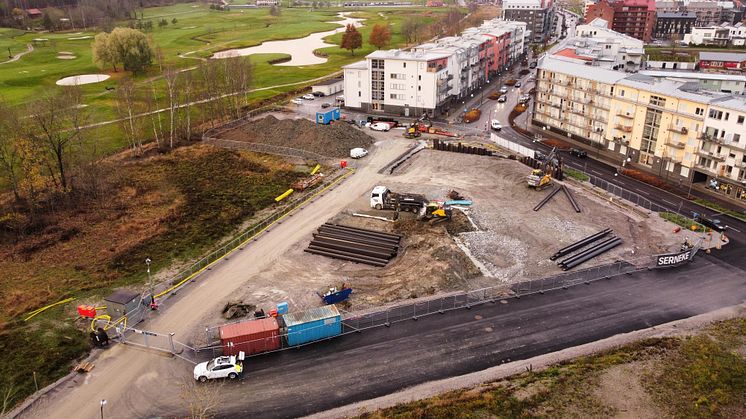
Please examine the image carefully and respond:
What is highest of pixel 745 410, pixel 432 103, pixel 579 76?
pixel 579 76

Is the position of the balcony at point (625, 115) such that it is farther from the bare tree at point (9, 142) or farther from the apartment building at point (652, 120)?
the bare tree at point (9, 142)

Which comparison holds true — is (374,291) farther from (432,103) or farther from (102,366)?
(432,103)

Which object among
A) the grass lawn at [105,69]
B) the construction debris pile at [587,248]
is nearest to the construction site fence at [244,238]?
the construction debris pile at [587,248]

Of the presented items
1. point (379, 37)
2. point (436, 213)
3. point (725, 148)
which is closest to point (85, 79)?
point (379, 37)

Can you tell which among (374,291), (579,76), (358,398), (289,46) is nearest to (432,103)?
(579,76)

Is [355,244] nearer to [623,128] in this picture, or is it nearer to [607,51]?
[623,128]

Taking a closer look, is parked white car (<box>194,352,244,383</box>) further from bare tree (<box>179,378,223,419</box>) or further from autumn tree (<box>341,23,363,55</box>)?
autumn tree (<box>341,23,363,55</box>)
